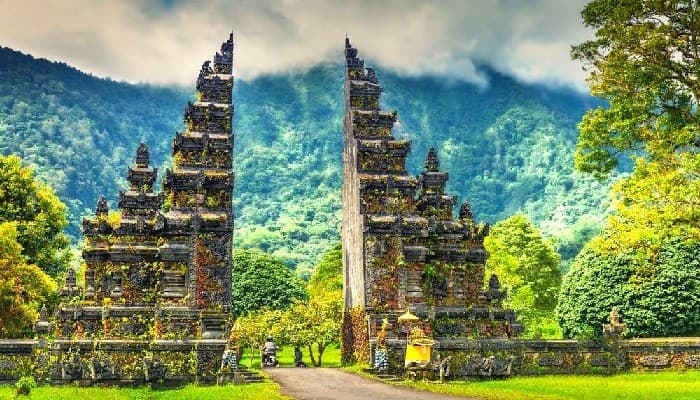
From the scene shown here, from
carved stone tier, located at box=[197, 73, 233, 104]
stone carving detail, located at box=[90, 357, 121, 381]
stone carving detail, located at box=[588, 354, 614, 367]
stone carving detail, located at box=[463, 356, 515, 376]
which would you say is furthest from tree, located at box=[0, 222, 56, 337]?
stone carving detail, located at box=[588, 354, 614, 367]

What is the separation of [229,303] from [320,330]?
11.3m

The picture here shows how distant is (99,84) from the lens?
6983 inches

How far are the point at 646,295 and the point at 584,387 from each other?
1852 cm

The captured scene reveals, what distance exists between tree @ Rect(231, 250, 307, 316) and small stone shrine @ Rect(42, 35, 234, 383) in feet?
74.4

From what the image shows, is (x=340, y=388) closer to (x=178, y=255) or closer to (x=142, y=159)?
(x=178, y=255)

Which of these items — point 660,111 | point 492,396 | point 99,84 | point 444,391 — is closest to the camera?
point 492,396

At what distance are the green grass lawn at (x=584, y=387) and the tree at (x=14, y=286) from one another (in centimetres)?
2206

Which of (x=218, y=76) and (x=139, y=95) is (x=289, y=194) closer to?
(x=139, y=95)

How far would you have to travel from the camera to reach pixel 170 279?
27547 mm

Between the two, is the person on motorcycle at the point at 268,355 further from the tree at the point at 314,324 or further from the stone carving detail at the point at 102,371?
the stone carving detail at the point at 102,371

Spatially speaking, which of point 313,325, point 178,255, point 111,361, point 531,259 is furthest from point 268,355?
point 531,259

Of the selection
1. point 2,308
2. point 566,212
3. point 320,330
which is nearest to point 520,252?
point 320,330

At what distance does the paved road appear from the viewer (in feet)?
65.5

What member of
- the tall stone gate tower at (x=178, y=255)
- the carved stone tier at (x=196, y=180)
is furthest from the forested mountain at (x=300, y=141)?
the carved stone tier at (x=196, y=180)
